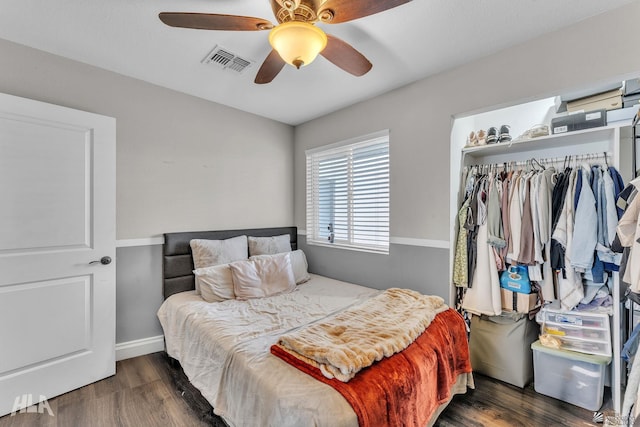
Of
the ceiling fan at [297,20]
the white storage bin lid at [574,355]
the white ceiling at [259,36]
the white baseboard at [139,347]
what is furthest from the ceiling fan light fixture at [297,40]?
the white baseboard at [139,347]

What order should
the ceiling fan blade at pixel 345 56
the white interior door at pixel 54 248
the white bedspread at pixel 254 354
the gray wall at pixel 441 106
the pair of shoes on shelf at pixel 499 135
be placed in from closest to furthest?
1. the white bedspread at pixel 254 354
2. the ceiling fan blade at pixel 345 56
3. the gray wall at pixel 441 106
4. the white interior door at pixel 54 248
5. the pair of shoes on shelf at pixel 499 135

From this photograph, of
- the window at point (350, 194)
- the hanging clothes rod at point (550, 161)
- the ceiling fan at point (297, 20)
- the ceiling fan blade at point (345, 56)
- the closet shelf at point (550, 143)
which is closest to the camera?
the ceiling fan at point (297, 20)

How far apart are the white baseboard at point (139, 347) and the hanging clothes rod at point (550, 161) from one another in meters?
3.34

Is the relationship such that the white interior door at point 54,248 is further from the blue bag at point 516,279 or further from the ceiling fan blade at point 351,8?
the blue bag at point 516,279

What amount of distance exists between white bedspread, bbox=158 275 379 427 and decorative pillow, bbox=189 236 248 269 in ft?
1.05

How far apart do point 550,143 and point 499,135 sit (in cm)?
37

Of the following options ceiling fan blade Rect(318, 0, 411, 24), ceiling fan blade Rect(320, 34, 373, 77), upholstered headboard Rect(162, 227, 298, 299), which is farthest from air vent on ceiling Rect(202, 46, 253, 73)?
upholstered headboard Rect(162, 227, 298, 299)

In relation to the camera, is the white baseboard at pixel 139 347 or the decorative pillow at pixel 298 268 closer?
the white baseboard at pixel 139 347

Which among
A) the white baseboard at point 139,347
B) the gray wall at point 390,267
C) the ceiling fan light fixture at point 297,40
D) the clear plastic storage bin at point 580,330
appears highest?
the ceiling fan light fixture at point 297,40

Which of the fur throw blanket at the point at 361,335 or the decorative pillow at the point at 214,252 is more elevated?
the decorative pillow at the point at 214,252

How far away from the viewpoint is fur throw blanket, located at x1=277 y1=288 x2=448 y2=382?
1.32 meters

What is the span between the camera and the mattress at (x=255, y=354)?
1202 mm

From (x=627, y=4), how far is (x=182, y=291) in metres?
3.81

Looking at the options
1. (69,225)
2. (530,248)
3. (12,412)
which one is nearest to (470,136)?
(530,248)
